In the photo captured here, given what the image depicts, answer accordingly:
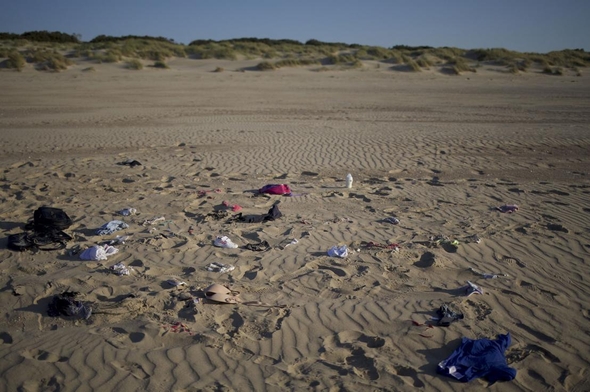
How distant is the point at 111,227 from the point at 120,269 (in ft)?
4.17

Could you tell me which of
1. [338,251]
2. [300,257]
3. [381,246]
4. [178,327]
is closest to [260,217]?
[300,257]

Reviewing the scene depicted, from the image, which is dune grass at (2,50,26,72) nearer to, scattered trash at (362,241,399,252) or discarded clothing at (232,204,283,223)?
discarded clothing at (232,204,283,223)

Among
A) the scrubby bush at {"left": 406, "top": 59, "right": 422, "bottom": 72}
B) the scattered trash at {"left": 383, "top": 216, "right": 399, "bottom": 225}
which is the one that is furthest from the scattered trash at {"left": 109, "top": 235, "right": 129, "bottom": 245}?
the scrubby bush at {"left": 406, "top": 59, "right": 422, "bottom": 72}

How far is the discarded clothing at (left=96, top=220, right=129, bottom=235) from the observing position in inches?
231

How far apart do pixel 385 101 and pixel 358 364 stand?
1679 cm

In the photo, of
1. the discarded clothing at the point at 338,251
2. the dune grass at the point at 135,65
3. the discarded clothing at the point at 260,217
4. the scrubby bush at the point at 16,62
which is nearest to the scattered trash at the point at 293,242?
the discarded clothing at the point at 338,251

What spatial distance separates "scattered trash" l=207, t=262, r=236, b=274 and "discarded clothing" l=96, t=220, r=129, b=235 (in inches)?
70.1

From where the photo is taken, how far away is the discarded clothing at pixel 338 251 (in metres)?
5.33

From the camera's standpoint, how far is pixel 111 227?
5969 millimetres

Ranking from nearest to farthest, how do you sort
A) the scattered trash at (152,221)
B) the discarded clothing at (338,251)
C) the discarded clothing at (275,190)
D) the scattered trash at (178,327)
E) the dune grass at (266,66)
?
1. the scattered trash at (178,327)
2. the discarded clothing at (338,251)
3. the scattered trash at (152,221)
4. the discarded clothing at (275,190)
5. the dune grass at (266,66)

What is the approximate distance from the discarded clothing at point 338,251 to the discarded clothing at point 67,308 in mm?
2752

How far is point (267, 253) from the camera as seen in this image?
17.7ft

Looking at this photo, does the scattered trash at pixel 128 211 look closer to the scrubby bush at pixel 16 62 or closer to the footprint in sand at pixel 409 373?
the footprint in sand at pixel 409 373

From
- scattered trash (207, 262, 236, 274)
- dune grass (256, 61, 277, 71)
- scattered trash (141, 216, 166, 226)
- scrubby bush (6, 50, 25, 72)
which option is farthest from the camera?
dune grass (256, 61, 277, 71)
